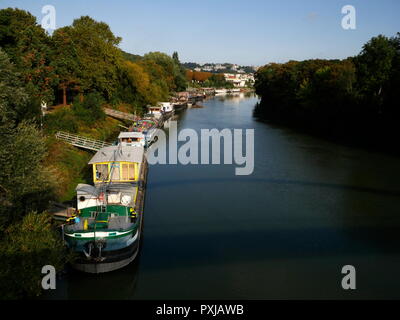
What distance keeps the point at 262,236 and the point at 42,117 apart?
1677 cm

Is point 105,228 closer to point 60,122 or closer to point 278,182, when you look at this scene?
point 278,182

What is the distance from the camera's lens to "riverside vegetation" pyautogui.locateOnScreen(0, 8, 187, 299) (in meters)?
10.6

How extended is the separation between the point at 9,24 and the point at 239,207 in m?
22.6

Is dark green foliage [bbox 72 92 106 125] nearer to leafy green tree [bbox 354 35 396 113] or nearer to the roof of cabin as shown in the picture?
the roof of cabin

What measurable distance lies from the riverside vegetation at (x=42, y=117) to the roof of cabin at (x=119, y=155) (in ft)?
6.88

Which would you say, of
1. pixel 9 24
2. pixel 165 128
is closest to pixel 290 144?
pixel 165 128

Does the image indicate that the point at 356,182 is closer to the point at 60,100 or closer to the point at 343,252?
the point at 343,252

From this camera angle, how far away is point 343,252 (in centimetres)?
1498

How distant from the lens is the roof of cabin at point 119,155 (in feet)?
59.4

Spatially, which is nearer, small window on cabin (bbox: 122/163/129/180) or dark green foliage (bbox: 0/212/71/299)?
dark green foliage (bbox: 0/212/71/299)

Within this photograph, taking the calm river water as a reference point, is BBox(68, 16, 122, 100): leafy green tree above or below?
above

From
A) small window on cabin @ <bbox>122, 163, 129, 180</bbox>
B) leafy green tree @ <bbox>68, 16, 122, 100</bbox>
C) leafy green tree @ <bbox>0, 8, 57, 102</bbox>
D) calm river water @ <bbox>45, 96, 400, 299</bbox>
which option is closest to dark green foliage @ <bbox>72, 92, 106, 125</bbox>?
leafy green tree @ <bbox>68, 16, 122, 100</bbox>

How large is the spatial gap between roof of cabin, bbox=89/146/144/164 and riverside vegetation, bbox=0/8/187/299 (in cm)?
210

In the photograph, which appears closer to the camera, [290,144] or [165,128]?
[290,144]
